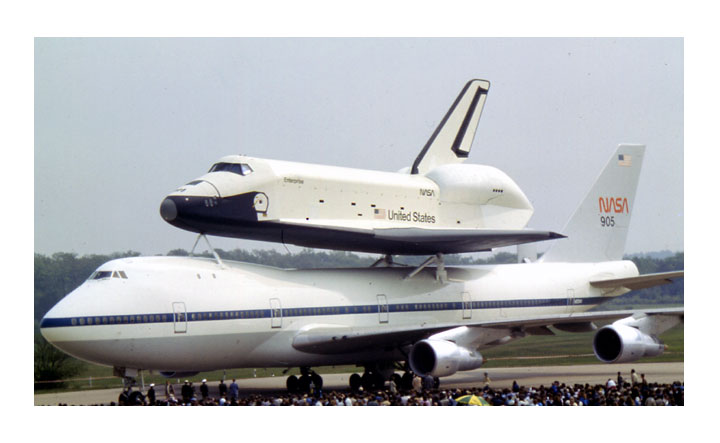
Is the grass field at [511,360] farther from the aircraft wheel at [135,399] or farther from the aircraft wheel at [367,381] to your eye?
the aircraft wheel at [135,399]

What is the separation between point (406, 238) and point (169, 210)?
779 cm

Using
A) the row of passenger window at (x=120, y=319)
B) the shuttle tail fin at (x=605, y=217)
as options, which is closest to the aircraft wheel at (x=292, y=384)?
the row of passenger window at (x=120, y=319)

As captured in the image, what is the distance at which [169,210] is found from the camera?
26031 millimetres

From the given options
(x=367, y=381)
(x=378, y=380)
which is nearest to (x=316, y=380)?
(x=367, y=381)

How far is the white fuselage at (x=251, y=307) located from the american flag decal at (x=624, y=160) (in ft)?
20.1

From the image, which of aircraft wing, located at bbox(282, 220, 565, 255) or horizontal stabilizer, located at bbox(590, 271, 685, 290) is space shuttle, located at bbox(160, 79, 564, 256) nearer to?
aircraft wing, located at bbox(282, 220, 565, 255)

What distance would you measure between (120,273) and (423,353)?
31.1 ft

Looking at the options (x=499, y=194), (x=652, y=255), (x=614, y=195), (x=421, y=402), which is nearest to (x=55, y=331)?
(x=421, y=402)

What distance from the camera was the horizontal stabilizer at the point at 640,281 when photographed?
3333 cm

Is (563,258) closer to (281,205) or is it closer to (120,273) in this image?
(281,205)

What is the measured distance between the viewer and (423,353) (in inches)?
1086

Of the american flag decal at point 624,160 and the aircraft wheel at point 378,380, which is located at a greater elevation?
the american flag decal at point 624,160

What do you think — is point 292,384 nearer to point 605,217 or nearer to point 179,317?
point 179,317

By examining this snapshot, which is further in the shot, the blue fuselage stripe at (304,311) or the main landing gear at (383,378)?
the main landing gear at (383,378)
